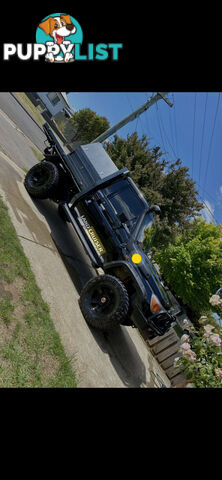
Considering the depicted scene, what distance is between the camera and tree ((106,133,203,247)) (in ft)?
46.1

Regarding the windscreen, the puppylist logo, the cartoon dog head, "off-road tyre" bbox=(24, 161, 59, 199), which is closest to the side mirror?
the windscreen

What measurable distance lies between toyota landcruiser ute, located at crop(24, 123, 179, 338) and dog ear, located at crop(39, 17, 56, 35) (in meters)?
2.73

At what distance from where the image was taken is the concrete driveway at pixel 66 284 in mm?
3758

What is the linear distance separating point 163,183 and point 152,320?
11.1 meters

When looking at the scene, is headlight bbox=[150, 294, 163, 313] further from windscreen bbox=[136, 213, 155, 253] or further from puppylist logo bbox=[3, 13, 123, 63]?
puppylist logo bbox=[3, 13, 123, 63]

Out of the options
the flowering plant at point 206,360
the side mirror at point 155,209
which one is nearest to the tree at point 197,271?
the side mirror at point 155,209

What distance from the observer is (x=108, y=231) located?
535 centimetres

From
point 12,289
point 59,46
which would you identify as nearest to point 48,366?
point 12,289

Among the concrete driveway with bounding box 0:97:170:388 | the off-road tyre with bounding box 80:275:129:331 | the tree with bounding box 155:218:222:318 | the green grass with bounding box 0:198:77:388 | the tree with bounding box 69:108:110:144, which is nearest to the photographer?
the green grass with bounding box 0:198:77:388
